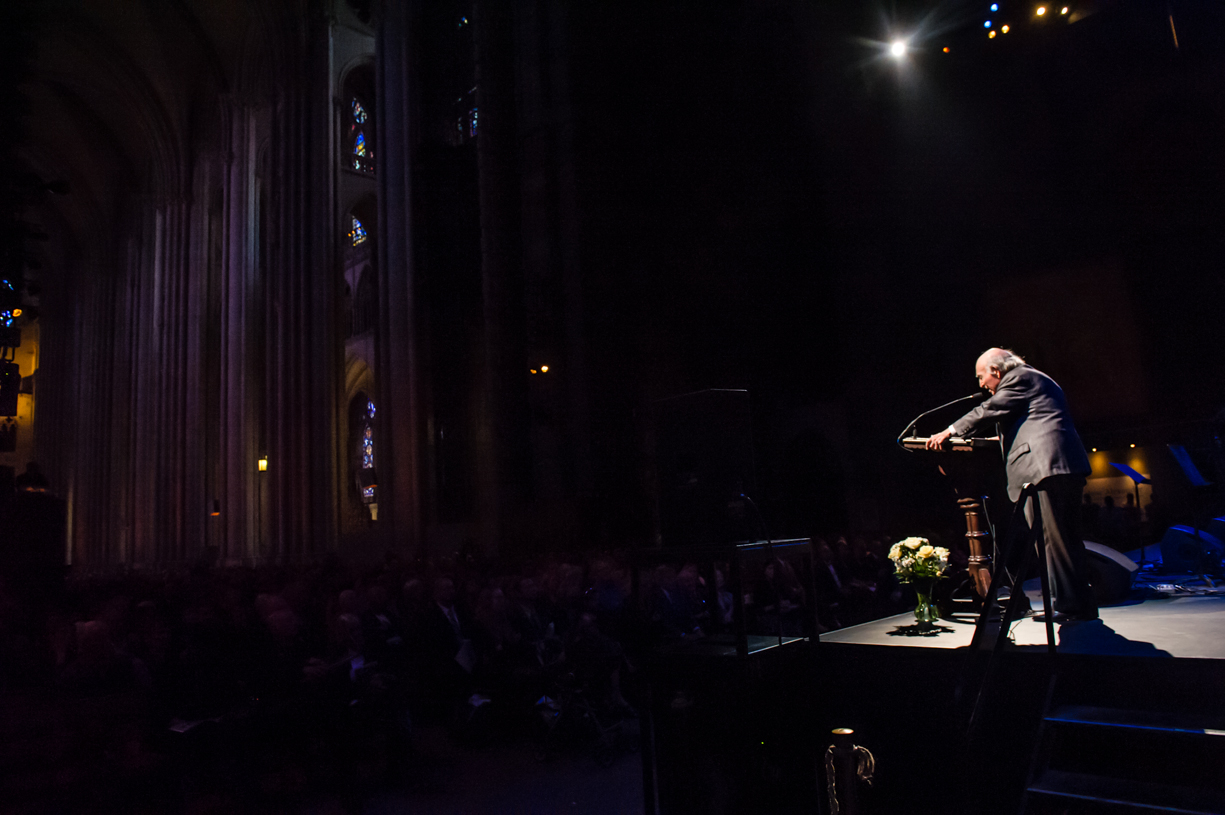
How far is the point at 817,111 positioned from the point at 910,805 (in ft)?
53.0

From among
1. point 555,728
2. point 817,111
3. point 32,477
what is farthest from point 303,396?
point 555,728

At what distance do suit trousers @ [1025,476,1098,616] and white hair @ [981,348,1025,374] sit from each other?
0.84 meters

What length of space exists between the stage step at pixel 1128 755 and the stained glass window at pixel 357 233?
34687 millimetres

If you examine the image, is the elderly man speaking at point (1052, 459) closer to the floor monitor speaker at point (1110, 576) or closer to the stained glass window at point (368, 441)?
the floor monitor speaker at point (1110, 576)

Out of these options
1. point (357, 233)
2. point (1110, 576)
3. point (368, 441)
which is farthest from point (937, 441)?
point (368, 441)

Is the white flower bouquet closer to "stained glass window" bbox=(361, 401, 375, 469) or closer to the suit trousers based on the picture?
the suit trousers

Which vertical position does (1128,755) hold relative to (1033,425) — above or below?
below

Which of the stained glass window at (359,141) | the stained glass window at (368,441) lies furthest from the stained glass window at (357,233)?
the stained glass window at (368,441)

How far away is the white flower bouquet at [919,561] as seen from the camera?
189 inches

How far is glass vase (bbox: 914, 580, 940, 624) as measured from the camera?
189 inches

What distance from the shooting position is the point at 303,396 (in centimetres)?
2184

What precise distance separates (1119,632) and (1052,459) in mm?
1031

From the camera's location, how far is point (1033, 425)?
15.2 feet

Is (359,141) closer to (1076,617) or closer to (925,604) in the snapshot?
(925,604)
